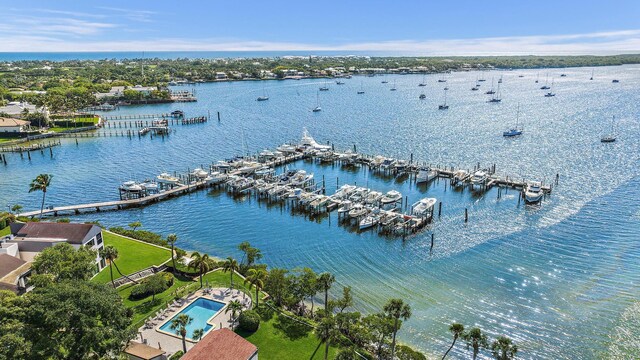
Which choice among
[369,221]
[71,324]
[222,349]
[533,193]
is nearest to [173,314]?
[222,349]

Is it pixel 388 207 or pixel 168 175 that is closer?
pixel 388 207

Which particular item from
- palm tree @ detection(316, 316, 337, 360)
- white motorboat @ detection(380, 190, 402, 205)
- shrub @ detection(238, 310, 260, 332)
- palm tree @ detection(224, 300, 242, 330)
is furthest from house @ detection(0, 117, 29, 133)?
palm tree @ detection(316, 316, 337, 360)

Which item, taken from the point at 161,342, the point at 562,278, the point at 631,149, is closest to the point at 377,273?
the point at 562,278

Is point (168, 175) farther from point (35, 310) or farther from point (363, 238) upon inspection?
point (35, 310)

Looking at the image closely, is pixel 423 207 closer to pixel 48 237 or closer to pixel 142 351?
pixel 142 351

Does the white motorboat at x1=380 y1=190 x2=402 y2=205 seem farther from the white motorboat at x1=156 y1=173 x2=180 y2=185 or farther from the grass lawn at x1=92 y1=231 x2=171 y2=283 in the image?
the white motorboat at x1=156 y1=173 x2=180 y2=185

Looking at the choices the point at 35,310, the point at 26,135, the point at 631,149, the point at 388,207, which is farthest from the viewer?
the point at 26,135
